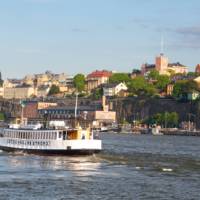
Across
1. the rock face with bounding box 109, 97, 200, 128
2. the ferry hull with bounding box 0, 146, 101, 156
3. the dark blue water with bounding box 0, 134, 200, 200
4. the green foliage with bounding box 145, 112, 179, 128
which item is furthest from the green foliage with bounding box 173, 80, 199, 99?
the dark blue water with bounding box 0, 134, 200, 200

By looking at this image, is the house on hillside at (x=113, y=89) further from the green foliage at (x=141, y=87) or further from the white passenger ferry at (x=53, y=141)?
the white passenger ferry at (x=53, y=141)

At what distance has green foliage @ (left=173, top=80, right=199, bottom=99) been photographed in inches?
6565

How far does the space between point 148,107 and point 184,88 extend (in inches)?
336

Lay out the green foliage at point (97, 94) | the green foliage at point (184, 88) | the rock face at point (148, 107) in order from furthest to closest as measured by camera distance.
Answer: the green foliage at point (97, 94)
the green foliage at point (184, 88)
the rock face at point (148, 107)

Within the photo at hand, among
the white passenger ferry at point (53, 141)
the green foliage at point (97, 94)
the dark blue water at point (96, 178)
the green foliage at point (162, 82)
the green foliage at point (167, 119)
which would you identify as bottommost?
the dark blue water at point (96, 178)

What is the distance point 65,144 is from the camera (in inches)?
2028

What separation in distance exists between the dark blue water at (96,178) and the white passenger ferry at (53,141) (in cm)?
91

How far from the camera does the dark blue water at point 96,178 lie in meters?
32.3

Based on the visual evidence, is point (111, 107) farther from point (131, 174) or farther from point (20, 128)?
point (131, 174)

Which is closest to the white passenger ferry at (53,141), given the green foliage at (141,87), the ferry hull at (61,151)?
the ferry hull at (61,151)

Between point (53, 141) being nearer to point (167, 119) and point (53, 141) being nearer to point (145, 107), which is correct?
point (167, 119)

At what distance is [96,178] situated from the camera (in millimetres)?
37594

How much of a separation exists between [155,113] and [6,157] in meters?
120

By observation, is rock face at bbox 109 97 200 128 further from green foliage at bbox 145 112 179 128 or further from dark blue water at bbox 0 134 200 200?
dark blue water at bbox 0 134 200 200
